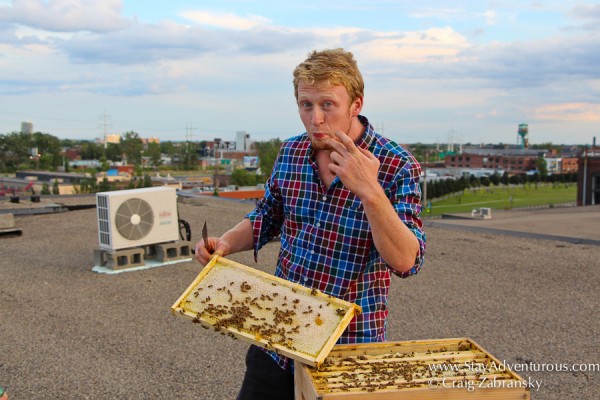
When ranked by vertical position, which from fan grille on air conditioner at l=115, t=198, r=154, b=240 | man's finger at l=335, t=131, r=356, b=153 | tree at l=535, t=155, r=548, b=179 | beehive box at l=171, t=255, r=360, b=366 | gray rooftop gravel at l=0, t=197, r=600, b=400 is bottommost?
tree at l=535, t=155, r=548, b=179

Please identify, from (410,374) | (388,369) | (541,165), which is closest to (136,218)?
(388,369)

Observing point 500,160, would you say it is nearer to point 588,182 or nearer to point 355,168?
point 588,182

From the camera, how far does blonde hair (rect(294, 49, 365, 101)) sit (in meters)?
2.63

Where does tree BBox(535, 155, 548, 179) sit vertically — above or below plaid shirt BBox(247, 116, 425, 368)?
below

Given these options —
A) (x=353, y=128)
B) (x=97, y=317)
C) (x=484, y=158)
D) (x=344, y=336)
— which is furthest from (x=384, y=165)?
(x=484, y=158)

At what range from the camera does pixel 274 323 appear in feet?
8.62

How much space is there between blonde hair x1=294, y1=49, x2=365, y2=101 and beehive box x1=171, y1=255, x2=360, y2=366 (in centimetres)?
91

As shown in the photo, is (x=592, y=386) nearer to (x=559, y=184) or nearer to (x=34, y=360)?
(x=34, y=360)

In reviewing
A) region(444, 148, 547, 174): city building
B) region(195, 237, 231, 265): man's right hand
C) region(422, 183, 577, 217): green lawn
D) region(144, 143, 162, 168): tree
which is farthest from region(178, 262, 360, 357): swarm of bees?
region(444, 148, 547, 174): city building

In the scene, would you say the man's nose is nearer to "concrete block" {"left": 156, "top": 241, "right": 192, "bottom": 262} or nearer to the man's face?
the man's face

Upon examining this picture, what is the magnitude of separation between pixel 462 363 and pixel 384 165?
929 mm

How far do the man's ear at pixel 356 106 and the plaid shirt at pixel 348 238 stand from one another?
157mm

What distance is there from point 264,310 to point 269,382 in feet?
1.49

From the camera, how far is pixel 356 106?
9.23 ft
